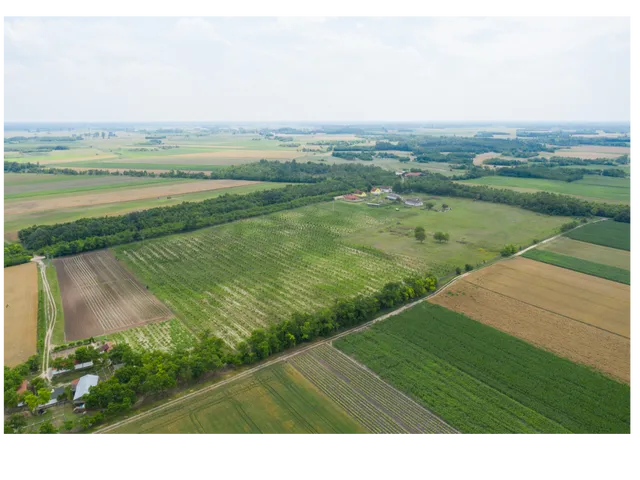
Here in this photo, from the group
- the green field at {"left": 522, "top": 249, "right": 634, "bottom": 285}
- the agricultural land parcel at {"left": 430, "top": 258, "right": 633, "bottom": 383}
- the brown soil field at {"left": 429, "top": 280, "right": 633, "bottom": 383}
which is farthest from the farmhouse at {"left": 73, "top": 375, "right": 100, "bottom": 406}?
the green field at {"left": 522, "top": 249, "right": 634, "bottom": 285}

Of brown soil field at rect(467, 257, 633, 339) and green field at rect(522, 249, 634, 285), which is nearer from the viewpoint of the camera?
brown soil field at rect(467, 257, 633, 339)

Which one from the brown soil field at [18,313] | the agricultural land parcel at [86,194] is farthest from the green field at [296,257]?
the agricultural land parcel at [86,194]

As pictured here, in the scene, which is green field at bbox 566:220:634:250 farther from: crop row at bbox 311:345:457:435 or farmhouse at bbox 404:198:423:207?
crop row at bbox 311:345:457:435

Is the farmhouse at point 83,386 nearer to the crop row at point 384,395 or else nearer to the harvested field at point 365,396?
the harvested field at point 365,396

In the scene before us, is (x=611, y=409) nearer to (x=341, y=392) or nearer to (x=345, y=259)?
(x=341, y=392)

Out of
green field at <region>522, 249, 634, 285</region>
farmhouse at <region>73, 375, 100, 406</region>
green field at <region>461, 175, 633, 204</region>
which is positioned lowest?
farmhouse at <region>73, 375, 100, 406</region>

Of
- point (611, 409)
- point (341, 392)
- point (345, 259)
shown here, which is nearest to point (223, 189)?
point (345, 259)

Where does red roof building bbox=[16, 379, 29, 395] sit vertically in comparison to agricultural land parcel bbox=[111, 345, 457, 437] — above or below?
above
